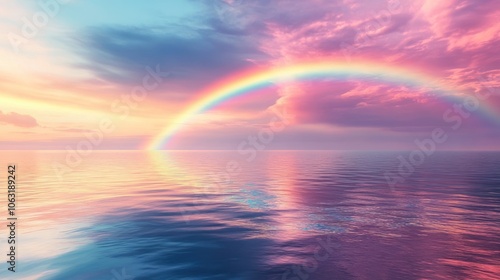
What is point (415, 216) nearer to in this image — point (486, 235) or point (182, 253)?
point (486, 235)

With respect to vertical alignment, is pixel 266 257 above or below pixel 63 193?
below

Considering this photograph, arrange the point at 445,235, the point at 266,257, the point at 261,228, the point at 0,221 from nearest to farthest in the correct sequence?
1. the point at 266,257
2. the point at 445,235
3. the point at 261,228
4. the point at 0,221

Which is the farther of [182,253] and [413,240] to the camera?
[413,240]

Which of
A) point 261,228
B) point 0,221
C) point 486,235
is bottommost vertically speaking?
point 486,235

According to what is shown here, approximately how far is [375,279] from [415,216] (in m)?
15.5

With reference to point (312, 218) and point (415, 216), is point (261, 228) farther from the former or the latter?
point (415, 216)

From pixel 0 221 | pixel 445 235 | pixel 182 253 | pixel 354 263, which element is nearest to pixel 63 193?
pixel 0 221

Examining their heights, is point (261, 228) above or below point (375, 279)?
above

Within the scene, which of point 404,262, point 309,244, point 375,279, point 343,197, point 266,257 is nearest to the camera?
point 375,279

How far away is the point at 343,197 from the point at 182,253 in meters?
24.9

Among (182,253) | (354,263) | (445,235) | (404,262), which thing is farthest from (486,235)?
(182,253)

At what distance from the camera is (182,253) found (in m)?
18.4

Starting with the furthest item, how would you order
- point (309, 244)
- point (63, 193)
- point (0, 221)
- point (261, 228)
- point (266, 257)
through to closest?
point (63, 193), point (0, 221), point (261, 228), point (309, 244), point (266, 257)

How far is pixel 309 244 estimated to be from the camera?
65.1 feet
